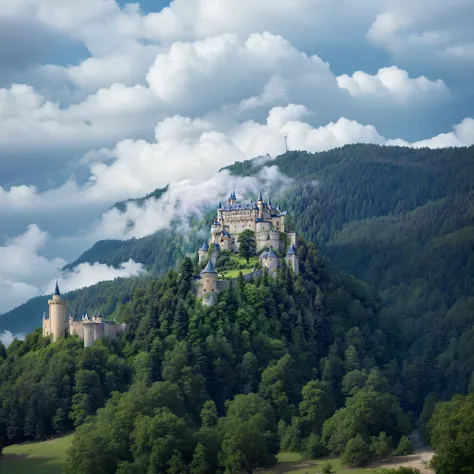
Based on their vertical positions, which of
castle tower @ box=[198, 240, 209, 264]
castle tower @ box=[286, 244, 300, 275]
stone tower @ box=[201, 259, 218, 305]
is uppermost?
castle tower @ box=[198, 240, 209, 264]

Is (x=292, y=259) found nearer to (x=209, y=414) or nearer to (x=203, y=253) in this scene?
(x=203, y=253)

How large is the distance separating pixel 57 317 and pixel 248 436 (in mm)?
53629

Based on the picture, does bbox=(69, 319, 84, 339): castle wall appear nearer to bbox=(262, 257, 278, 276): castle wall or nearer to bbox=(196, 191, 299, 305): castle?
bbox=(196, 191, 299, 305): castle

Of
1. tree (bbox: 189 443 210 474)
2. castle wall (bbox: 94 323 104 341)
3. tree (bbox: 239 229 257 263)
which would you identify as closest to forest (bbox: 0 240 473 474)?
tree (bbox: 189 443 210 474)

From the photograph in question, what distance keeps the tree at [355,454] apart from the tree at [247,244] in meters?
59.9

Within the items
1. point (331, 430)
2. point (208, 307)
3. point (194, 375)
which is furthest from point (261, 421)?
point (208, 307)

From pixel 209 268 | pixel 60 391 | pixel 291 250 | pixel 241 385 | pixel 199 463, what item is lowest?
pixel 199 463

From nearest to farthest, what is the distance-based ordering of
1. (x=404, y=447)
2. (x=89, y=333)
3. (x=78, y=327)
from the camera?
(x=404, y=447)
(x=89, y=333)
(x=78, y=327)

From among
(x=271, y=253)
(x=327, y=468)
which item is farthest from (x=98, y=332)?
(x=327, y=468)

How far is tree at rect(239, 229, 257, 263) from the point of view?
190500 mm

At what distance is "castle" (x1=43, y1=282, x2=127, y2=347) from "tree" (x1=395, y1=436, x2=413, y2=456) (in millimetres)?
50524

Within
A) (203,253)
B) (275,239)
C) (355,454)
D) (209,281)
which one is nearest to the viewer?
(355,454)

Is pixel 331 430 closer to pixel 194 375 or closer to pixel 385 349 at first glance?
pixel 194 375

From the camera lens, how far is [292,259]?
185m
